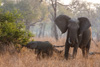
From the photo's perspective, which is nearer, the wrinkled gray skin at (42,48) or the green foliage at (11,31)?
the wrinkled gray skin at (42,48)

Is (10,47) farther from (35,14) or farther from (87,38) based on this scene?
(35,14)

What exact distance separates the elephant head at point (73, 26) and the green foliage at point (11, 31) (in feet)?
6.20

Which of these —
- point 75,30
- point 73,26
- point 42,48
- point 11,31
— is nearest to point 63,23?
point 73,26

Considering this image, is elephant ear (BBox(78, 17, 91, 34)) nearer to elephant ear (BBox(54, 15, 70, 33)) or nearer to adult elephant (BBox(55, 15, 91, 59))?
adult elephant (BBox(55, 15, 91, 59))

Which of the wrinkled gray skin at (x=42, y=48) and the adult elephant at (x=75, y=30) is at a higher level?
the adult elephant at (x=75, y=30)

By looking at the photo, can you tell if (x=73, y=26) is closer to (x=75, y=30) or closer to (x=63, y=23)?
(x=75, y=30)

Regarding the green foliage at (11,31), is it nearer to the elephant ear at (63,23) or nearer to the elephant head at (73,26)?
the elephant ear at (63,23)

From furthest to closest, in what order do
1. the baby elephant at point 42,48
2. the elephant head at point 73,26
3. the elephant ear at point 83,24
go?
1. the baby elephant at point 42,48
2. the elephant ear at point 83,24
3. the elephant head at point 73,26

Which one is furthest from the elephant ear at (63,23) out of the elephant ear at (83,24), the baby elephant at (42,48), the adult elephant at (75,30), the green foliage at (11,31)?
the green foliage at (11,31)

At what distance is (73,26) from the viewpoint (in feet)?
22.1

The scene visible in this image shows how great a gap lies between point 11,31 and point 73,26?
292 cm

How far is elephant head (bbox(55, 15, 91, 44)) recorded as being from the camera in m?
6.66

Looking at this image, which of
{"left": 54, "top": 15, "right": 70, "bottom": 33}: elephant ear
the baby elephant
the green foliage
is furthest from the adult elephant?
the green foliage

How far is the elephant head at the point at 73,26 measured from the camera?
21.9 ft
